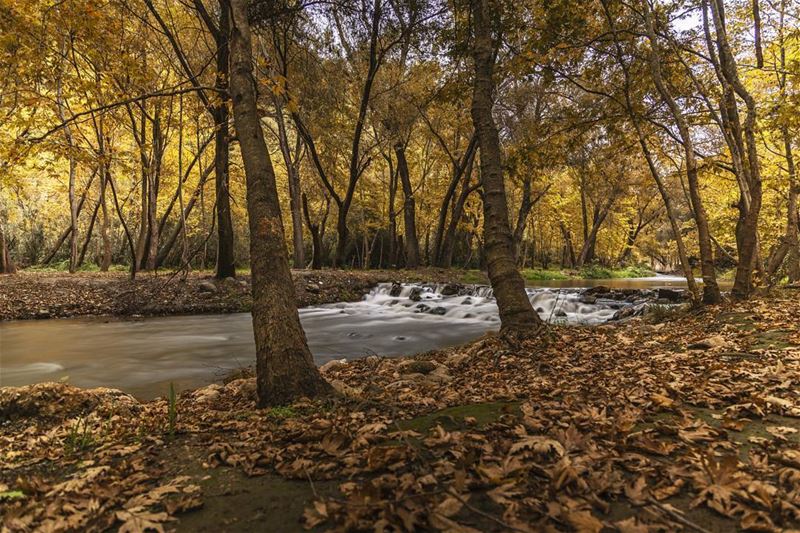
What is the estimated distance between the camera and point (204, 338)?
10.7 meters

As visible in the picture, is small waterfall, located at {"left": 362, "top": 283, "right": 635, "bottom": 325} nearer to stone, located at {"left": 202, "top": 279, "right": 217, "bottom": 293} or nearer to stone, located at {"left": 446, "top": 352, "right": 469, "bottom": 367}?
stone, located at {"left": 202, "top": 279, "right": 217, "bottom": 293}

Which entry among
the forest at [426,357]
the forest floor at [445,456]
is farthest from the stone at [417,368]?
the forest floor at [445,456]

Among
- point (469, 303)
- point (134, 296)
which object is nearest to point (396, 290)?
point (469, 303)

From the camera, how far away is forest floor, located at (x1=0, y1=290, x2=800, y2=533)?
2.18m

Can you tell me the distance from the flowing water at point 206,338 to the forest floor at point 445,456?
8.32ft

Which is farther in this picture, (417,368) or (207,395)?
(417,368)

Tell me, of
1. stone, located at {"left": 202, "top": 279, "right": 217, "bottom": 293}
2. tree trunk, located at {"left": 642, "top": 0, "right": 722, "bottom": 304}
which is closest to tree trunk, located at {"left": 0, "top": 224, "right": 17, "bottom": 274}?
stone, located at {"left": 202, "top": 279, "right": 217, "bottom": 293}

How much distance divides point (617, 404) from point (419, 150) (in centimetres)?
3017

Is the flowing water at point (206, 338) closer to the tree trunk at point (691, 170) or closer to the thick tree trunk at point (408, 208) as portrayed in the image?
the tree trunk at point (691, 170)

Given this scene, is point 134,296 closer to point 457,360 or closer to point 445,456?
point 457,360

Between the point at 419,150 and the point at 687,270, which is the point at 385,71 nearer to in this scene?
the point at 419,150

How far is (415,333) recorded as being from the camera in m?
11.8

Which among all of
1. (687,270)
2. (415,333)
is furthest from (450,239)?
(687,270)

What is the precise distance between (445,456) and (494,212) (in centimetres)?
463
